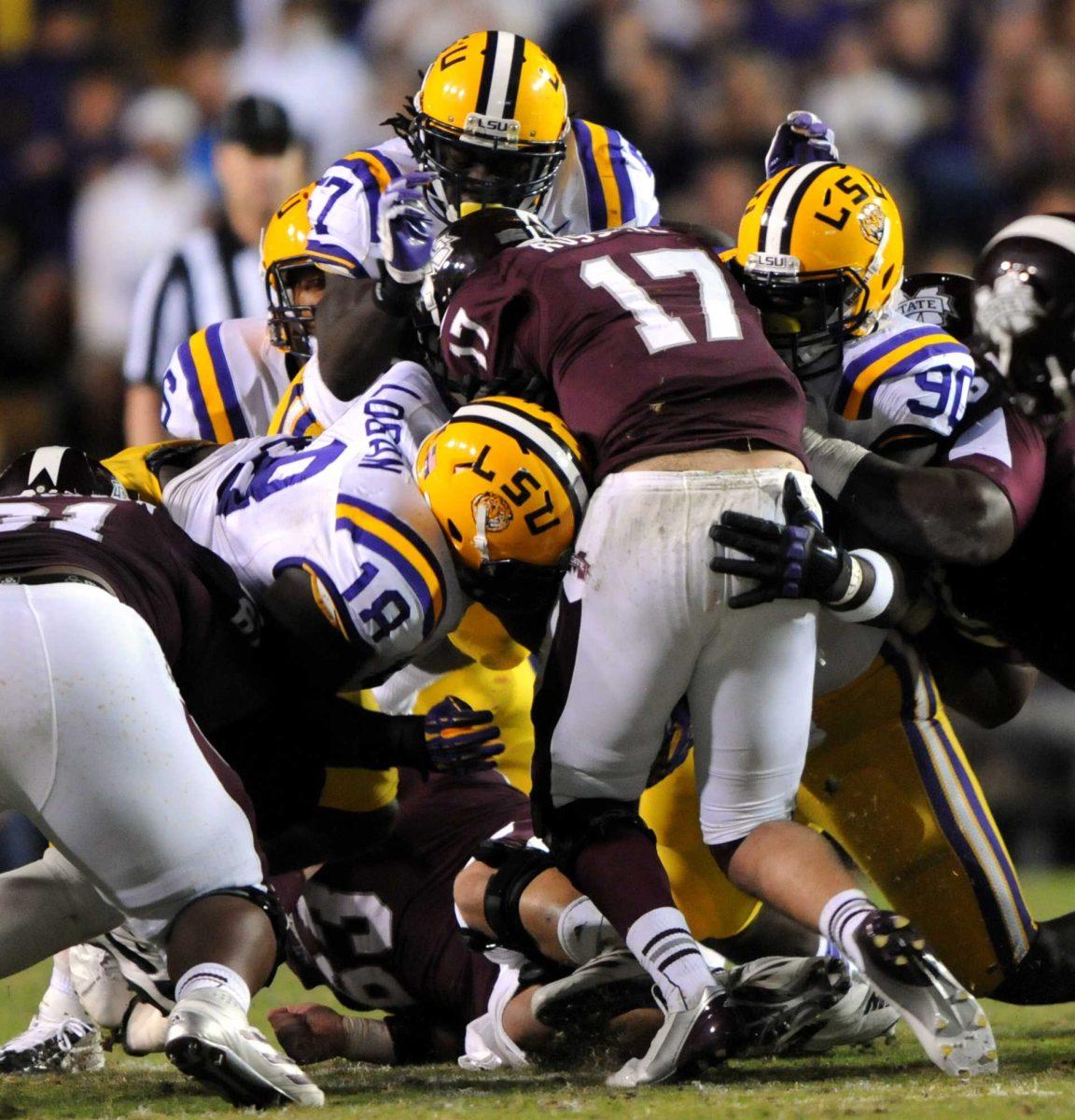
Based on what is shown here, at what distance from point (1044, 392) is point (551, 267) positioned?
91 centimetres

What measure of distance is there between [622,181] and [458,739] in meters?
1.72

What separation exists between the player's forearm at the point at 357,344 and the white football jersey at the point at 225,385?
0.62 meters

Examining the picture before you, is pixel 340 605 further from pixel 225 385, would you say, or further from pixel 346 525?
pixel 225 385

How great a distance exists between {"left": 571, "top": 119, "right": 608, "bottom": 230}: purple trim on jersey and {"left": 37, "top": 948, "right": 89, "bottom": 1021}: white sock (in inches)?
79.6

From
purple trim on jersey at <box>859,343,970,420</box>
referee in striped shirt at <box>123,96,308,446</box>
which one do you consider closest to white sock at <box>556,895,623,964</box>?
purple trim on jersey at <box>859,343,970,420</box>

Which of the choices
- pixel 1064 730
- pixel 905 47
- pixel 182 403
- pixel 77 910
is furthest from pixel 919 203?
pixel 77 910

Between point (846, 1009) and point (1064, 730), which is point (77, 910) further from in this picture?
point (1064, 730)

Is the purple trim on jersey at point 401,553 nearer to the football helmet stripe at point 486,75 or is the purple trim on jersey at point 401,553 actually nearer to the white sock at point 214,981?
the white sock at point 214,981

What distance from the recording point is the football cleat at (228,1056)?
2377 mm

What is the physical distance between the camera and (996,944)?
3312mm

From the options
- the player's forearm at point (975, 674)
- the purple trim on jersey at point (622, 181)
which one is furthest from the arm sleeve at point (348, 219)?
the player's forearm at point (975, 674)

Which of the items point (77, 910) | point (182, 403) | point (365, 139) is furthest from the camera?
point (365, 139)

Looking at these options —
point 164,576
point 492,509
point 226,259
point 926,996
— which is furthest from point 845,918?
point 226,259

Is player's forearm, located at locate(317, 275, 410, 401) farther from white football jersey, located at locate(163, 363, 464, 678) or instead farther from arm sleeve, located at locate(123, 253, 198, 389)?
arm sleeve, located at locate(123, 253, 198, 389)
